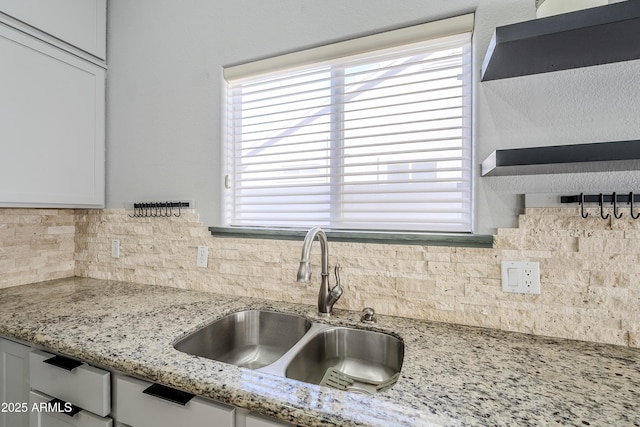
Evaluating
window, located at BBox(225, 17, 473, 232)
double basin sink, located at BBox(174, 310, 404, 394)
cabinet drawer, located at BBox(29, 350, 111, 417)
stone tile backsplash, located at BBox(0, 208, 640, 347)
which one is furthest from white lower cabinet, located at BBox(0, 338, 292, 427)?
window, located at BBox(225, 17, 473, 232)

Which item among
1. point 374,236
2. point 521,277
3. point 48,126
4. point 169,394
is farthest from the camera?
point 48,126

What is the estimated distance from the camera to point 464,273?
4.01 feet

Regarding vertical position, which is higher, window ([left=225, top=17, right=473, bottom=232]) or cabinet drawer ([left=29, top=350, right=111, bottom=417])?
window ([left=225, top=17, right=473, bottom=232])

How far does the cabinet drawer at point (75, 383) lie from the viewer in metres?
1.00

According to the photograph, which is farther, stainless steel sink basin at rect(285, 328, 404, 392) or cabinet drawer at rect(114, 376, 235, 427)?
stainless steel sink basin at rect(285, 328, 404, 392)

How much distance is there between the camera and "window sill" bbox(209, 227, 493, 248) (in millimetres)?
1220

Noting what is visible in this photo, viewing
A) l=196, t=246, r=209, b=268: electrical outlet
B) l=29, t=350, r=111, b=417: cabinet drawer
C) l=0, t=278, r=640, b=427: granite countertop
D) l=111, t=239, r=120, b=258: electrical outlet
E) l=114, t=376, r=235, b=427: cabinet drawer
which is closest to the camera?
l=0, t=278, r=640, b=427: granite countertop

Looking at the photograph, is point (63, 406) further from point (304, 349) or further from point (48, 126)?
point (48, 126)

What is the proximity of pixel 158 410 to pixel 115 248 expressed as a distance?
1.42 metres

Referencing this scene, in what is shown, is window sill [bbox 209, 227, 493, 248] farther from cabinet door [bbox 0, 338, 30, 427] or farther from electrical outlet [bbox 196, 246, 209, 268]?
cabinet door [bbox 0, 338, 30, 427]

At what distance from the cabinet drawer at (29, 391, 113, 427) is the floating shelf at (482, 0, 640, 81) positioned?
68.9 inches

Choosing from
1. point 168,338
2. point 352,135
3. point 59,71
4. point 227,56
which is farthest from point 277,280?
point 59,71

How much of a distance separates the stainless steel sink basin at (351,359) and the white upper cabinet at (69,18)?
2.18 meters

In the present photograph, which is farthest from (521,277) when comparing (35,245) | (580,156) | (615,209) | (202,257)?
(35,245)
